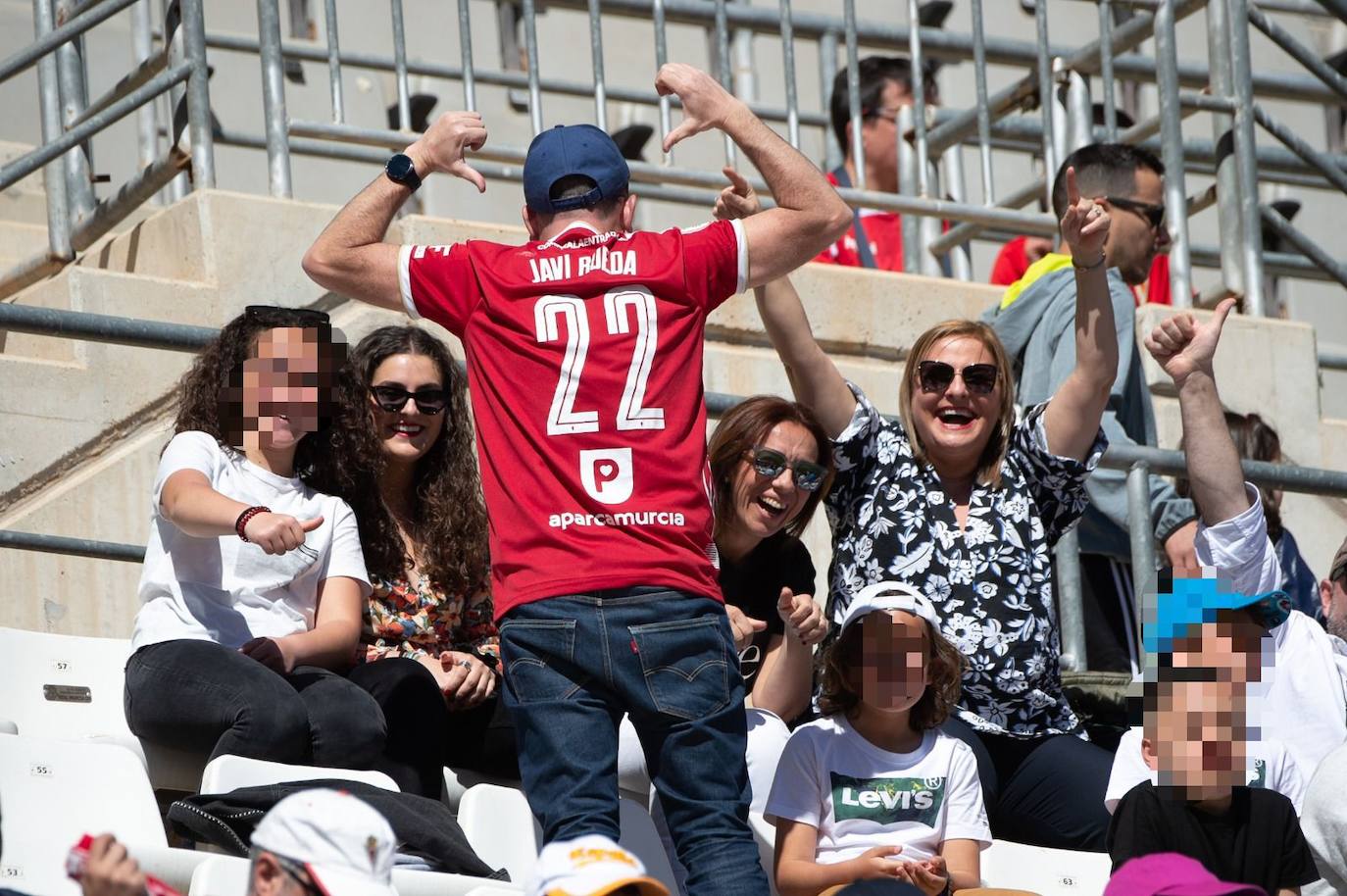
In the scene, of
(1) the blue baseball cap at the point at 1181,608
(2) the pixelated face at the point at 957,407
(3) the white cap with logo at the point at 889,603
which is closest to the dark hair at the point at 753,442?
(2) the pixelated face at the point at 957,407

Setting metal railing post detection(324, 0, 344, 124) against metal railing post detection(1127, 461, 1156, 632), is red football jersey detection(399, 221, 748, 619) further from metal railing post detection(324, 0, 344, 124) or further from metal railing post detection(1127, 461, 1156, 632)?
metal railing post detection(324, 0, 344, 124)

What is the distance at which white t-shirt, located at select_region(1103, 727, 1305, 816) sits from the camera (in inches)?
175

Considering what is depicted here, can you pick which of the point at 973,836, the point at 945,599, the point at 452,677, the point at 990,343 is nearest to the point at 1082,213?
the point at 990,343

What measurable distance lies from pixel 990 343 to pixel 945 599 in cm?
62

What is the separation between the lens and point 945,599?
16.0ft

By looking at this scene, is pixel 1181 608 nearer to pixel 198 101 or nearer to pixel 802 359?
pixel 802 359

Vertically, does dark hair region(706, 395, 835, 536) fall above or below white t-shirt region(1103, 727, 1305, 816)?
above

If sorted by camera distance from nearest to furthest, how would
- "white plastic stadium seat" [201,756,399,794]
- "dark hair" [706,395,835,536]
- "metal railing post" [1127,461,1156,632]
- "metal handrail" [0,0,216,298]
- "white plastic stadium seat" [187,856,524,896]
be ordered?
1. "white plastic stadium seat" [187,856,524,896]
2. "white plastic stadium seat" [201,756,399,794]
3. "dark hair" [706,395,835,536]
4. "metal railing post" [1127,461,1156,632]
5. "metal handrail" [0,0,216,298]

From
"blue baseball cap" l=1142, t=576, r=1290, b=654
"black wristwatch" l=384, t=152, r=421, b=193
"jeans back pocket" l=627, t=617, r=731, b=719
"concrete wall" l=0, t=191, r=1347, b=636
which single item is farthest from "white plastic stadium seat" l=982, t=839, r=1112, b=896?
"concrete wall" l=0, t=191, r=1347, b=636

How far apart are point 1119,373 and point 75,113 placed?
3356 mm

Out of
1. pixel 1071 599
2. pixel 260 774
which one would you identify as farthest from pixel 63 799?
pixel 1071 599

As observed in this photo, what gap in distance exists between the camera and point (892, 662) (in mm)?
4492

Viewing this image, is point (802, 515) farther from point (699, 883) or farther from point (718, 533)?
point (699, 883)

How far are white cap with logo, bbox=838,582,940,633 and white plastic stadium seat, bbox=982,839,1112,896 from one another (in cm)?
48
